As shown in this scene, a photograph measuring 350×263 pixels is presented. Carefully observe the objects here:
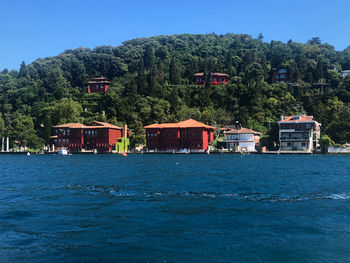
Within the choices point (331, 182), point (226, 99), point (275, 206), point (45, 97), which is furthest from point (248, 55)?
point (275, 206)

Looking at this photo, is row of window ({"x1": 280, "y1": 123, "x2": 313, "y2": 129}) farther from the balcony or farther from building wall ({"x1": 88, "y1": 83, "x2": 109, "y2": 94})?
building wall ({"x1": 88, "y1": 83, "x2": 109, "y2": 94})

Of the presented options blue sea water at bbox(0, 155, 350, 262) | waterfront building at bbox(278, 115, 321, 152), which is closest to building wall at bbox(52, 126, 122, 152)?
waterfront building at bbox(278, 115, 321, 152)

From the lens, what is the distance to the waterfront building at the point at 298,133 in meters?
67.6

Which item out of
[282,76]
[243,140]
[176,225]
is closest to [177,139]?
[243,140]

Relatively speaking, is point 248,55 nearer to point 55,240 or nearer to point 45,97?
point 45,97

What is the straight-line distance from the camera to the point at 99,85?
10650 cm

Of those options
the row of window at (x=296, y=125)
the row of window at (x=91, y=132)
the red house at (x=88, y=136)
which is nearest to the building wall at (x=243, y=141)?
the row of window at (x=296, y=125)

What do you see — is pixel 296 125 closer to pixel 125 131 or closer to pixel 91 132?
pixel 125 131

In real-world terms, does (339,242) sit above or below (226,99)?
below

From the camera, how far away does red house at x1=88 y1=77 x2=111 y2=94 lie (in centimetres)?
10588

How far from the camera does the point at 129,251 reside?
861cm

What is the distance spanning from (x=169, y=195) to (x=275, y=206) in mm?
4724

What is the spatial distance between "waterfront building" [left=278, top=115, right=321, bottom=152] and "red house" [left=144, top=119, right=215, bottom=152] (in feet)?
45.5

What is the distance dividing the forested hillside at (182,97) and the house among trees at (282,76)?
53.3 inches
